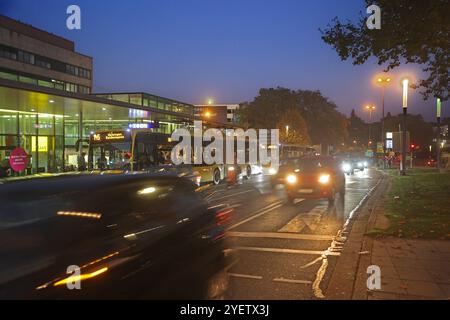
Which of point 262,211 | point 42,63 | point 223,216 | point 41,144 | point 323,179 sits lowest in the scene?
point 262,211

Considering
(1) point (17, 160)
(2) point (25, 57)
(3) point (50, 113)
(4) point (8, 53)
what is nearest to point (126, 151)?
(1) point (17, 160)

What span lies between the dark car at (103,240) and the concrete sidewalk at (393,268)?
2008 mm

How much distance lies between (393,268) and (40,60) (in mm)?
59517

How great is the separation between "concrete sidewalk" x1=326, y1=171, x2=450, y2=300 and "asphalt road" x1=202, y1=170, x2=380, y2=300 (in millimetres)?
253

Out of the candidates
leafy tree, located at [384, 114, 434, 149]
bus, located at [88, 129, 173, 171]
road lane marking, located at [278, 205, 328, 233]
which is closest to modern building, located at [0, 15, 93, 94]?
bus, located at [88, 129, 173, 171]

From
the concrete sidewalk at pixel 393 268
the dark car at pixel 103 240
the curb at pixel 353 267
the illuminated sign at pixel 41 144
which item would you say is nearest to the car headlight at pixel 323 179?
the curb at pixel 353 267

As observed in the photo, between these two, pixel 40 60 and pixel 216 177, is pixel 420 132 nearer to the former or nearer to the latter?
pixel 40 60

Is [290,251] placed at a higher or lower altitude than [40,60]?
lower

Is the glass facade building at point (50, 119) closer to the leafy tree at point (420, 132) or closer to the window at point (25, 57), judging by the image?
the window at point (25, 57)

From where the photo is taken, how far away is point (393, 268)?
709 centimetres

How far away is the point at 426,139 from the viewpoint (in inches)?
4198

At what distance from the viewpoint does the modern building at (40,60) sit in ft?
171
